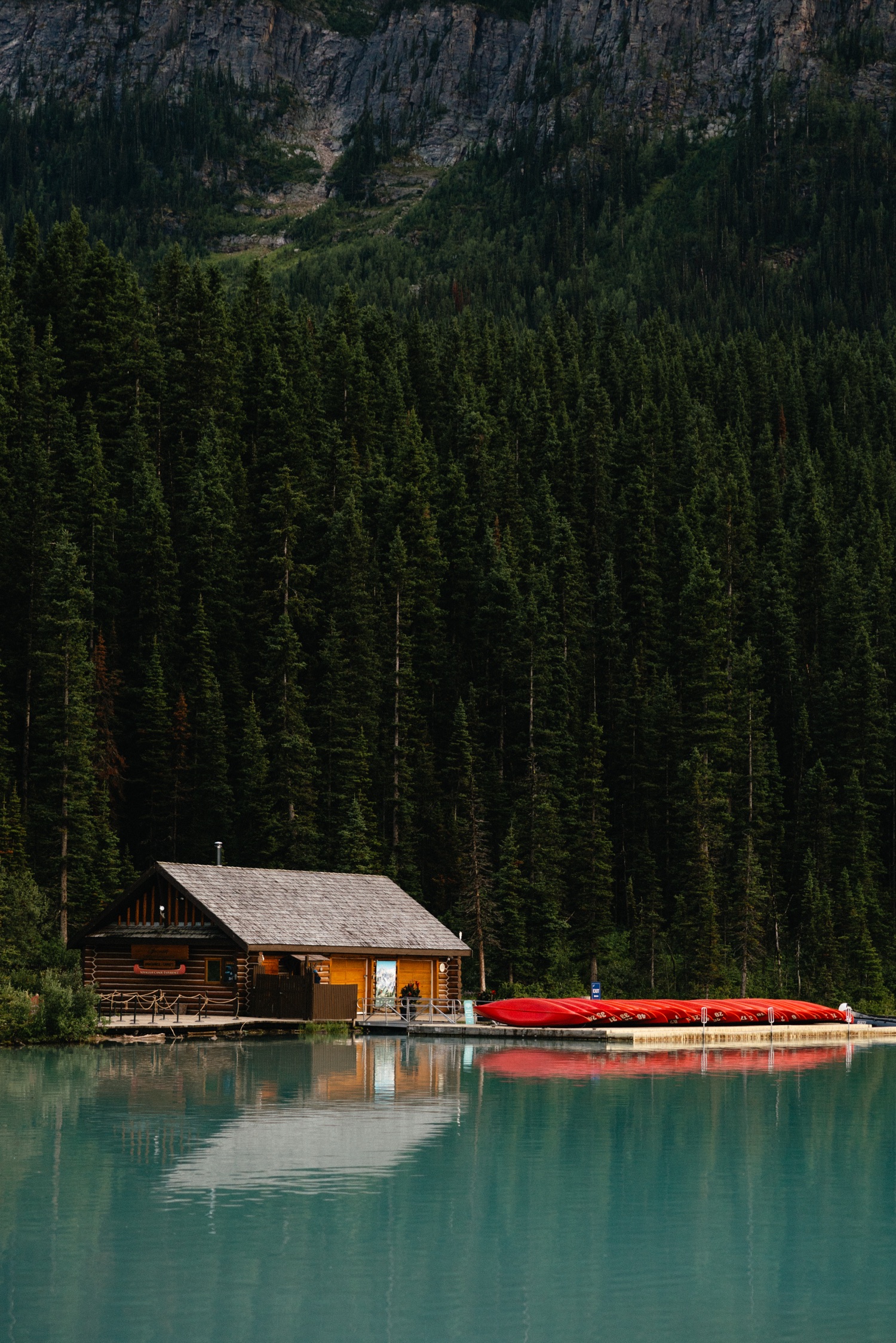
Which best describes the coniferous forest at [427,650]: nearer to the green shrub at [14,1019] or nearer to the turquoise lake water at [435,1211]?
the green shrub at [14,1019]

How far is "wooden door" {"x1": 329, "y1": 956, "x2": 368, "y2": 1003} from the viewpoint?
5922 centimetres

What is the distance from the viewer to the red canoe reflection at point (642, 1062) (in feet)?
142

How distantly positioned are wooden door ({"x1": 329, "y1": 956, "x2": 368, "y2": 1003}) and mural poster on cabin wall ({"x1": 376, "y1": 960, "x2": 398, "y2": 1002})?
0.65 m

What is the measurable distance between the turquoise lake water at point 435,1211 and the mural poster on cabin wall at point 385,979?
21.3m

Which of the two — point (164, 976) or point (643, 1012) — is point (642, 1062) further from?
point (164, 976)

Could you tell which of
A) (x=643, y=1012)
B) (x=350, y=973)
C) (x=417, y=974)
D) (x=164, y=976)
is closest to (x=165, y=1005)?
(x=164, y=976)

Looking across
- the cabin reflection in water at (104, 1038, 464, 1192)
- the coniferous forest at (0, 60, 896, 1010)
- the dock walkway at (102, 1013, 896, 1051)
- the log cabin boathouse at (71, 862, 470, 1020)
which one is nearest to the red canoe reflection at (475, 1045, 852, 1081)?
the dock walkway at (102, 1013, 896, 1051)

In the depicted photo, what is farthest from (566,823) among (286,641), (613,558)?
(613,558)

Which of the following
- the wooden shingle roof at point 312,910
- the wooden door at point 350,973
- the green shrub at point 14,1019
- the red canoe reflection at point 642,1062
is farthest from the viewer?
the wooden door at point 350,973

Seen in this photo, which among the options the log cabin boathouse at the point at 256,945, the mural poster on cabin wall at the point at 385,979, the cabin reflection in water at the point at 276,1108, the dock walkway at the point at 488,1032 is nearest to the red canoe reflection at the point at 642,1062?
the dock walkway at the point at 488,1032

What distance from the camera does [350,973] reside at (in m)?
59.8

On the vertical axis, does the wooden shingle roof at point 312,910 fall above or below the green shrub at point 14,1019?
above

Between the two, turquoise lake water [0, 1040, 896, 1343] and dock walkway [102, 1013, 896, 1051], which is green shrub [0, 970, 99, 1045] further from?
turquoise lake water [0, 1040, 896, 1343]

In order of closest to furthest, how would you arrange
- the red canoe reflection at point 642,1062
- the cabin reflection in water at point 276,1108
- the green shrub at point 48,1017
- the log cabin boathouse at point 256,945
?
the cabin reflection in water at point 276,1108 < the red canoe reflection at point 642,1062 < the green shrub at point 48,1017 < the log cabin boathouse at point 256,945
